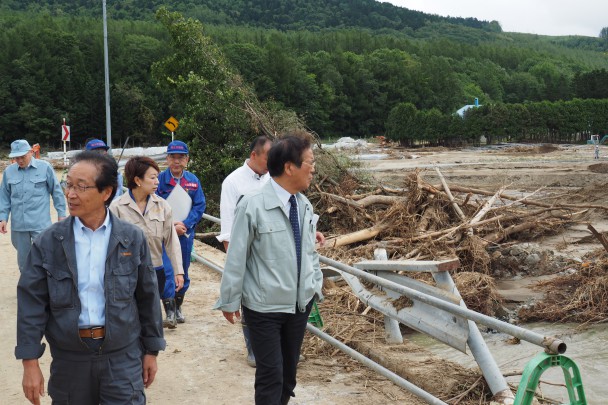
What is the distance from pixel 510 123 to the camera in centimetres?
6631

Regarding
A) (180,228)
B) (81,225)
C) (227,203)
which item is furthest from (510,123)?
(81,225)

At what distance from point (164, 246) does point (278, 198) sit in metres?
2.19

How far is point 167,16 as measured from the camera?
18.7m

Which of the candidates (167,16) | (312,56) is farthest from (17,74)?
(167,16)

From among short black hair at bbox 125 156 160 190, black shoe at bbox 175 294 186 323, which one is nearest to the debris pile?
black shoe at bbox 175 294 186 323

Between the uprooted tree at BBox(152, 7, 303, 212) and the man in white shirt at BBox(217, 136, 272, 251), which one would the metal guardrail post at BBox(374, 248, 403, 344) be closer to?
the man in white shirt at BBox(217, 136, 272, 251)

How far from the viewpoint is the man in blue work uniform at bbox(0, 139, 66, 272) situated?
7.96 meters

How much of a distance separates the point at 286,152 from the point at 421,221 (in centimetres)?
1044

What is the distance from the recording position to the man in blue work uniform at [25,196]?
7.96 meters

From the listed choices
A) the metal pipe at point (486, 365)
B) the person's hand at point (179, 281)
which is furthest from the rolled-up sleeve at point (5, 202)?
the metal pipe at point (486, 365)

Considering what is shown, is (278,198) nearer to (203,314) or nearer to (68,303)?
(68,303)

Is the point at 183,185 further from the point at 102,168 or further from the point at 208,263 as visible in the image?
the point at 102,168

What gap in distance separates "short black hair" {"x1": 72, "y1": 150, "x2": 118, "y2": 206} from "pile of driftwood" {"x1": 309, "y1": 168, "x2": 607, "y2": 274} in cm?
907

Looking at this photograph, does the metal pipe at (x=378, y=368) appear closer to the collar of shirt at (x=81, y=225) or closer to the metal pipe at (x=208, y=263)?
the collar of shirt at (x=81, y=225)
